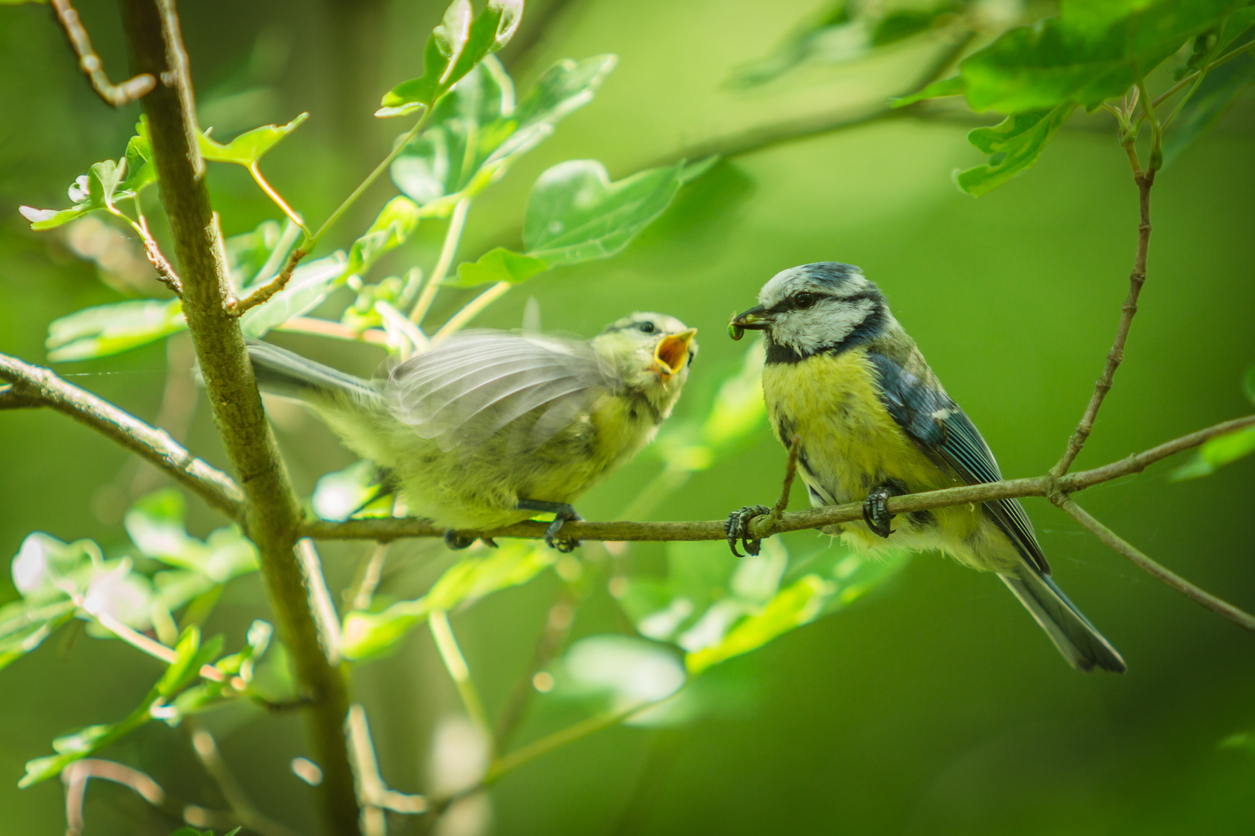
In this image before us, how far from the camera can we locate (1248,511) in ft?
7.75

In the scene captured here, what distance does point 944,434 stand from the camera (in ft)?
4.14

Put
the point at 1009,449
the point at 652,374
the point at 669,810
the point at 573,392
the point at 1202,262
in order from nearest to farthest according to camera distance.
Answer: the point at 573,392
the point at 652,374
the point at 1009,449
the point at 1202,262
the point at 669,810

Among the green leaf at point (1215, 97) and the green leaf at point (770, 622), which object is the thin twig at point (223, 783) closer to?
the green leaf at point (770, 622)

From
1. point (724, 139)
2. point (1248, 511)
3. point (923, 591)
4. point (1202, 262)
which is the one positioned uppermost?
point (724, 139)

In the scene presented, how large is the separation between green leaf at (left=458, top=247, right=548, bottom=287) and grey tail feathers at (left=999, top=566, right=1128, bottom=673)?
1.00 m

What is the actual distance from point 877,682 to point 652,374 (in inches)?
67.5

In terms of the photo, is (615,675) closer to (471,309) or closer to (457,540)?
(457,540)

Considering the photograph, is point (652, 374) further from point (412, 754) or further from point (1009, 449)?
point (412, 754)

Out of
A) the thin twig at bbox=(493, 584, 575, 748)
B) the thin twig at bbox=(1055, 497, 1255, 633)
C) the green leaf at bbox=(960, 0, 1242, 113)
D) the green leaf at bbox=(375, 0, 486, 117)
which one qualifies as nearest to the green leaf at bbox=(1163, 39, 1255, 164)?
the green leaf at bbox=(960, 0, 1242, 113)

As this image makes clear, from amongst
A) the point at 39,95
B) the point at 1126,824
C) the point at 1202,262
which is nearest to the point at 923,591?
the point at 1126,824

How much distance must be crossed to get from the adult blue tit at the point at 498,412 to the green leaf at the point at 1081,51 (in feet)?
2.24

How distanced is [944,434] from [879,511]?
0.26 meters

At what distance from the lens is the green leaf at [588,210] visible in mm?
948

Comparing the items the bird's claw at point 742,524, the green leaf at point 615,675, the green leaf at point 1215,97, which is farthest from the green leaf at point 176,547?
the green leaf at point 1215,97
